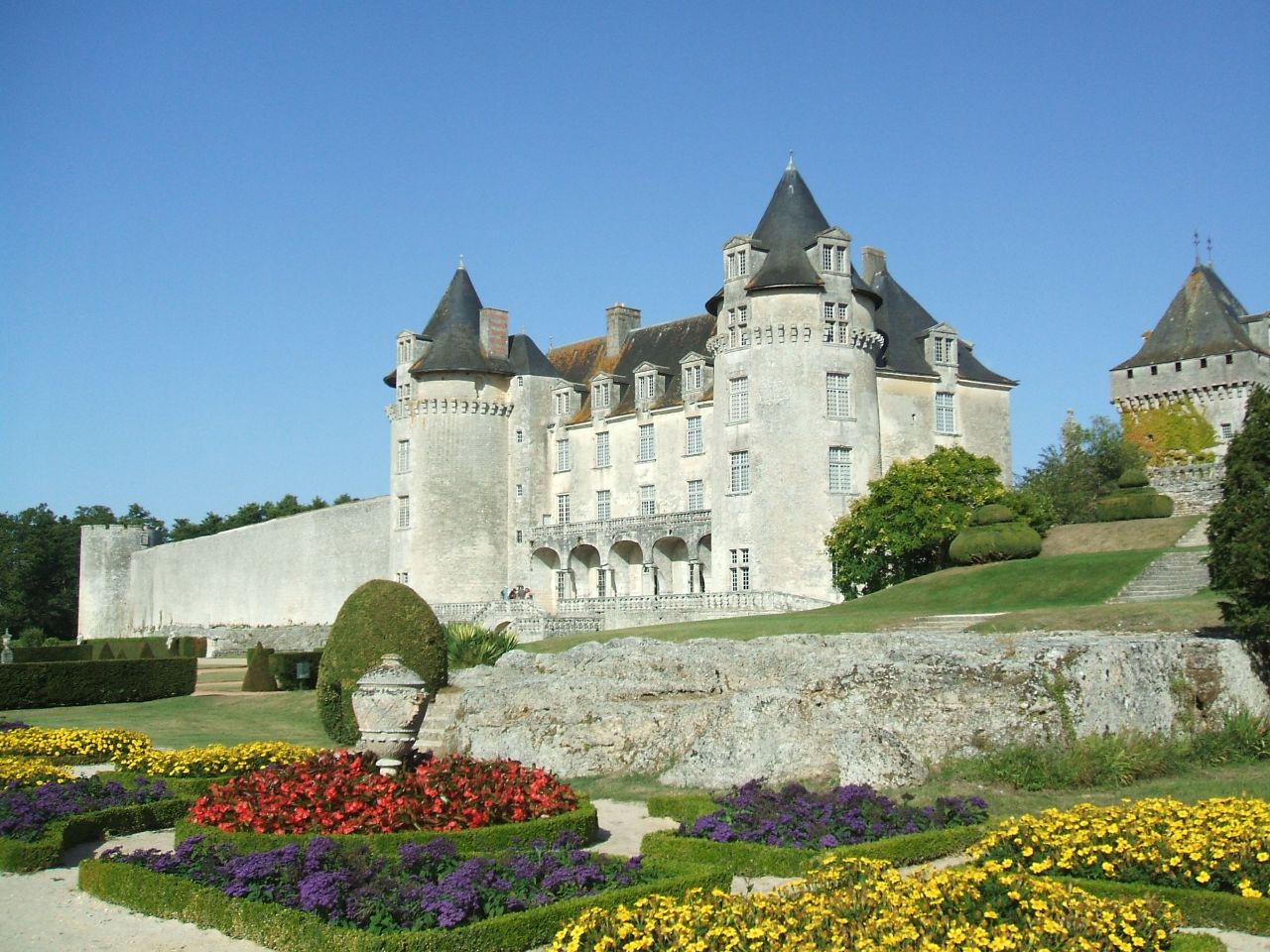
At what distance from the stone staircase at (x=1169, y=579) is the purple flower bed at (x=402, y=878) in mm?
20265

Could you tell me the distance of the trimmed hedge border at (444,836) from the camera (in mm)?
10188

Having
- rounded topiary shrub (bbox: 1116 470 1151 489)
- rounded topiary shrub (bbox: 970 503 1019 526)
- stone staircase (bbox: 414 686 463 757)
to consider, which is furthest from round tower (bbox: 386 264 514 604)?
stone staircase (bbox: 414 686 463 757)

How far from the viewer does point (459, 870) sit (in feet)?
27.8

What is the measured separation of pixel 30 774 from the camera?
1405 centimetres

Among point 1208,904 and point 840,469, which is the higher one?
point 840,469

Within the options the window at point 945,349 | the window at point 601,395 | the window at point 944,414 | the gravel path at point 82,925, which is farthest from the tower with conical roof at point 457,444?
the gravel path at point 82,925

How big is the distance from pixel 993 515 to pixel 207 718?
2160cm

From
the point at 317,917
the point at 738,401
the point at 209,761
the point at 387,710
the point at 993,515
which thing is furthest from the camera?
the point at 738,401

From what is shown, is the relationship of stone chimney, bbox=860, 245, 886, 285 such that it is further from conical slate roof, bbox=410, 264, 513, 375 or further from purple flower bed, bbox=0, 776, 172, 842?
purple flower bed, bbox=0, 776, 172, 842

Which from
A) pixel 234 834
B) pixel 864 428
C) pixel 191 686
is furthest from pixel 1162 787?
pixel 864 428

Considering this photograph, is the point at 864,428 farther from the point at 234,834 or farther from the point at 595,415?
the point at 234,834

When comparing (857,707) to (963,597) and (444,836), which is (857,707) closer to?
(444,836)

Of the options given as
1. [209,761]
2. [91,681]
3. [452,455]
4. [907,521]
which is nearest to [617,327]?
[452,455]

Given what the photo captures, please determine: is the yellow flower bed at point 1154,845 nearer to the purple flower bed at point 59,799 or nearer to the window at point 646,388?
the purple flower bed at point 59,799
